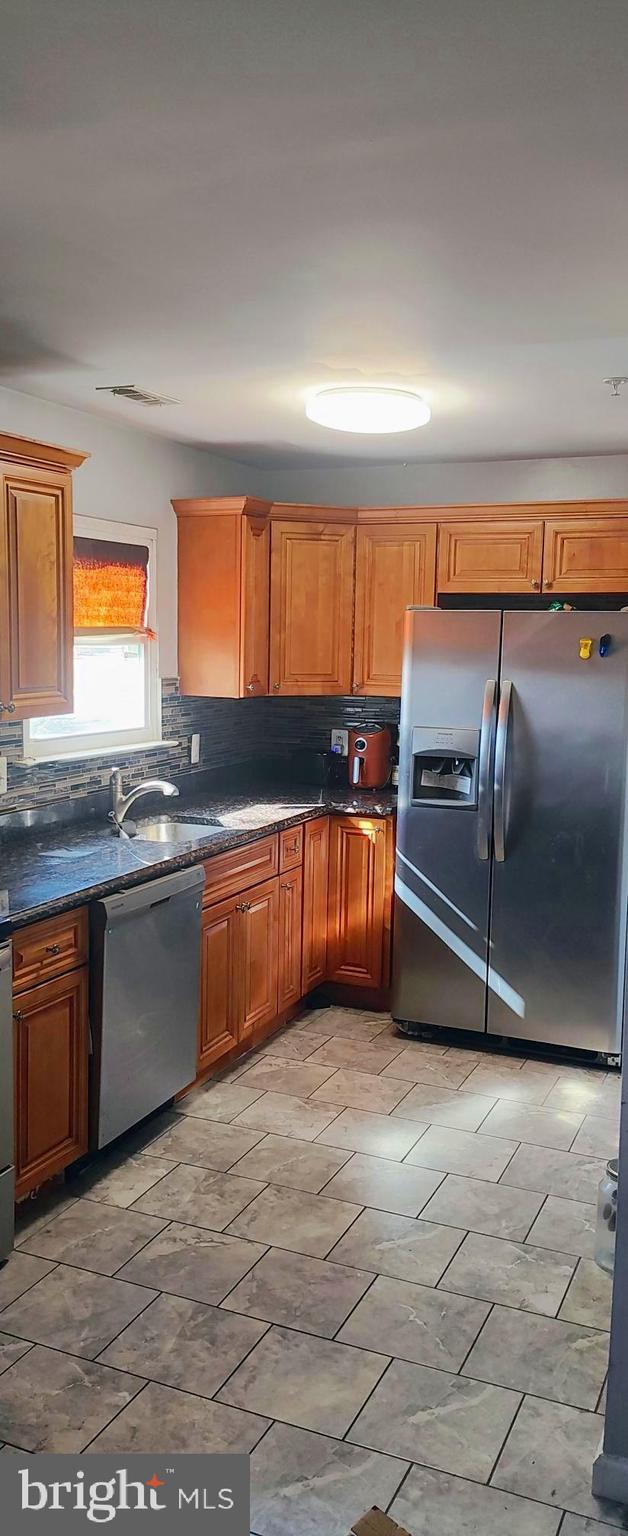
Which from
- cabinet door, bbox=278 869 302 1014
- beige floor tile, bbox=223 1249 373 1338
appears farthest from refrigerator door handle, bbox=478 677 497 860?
beige floor tile, bbox=223 1249 373 1338

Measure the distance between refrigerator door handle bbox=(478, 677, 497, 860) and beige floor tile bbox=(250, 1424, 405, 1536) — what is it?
2373 mm

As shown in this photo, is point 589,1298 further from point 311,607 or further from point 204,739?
point 311,607

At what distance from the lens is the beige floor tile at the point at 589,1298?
2.67m

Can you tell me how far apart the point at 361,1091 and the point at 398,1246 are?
39.6 inches

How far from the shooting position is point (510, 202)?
2.02 m

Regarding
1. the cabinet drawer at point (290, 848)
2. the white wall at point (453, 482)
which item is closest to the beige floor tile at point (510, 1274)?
the cabinet drawer at point (290, 848)

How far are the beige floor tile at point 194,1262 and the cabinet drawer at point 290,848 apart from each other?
162cm

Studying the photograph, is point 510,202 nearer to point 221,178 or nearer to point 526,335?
→ point 221,178

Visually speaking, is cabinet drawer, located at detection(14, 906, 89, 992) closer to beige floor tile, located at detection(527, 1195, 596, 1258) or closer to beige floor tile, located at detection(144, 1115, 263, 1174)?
beige floor tile, located at detection(144, 1115, 263, 1174)

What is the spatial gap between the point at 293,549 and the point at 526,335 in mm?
2149

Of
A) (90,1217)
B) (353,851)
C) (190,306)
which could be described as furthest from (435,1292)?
(190,306)

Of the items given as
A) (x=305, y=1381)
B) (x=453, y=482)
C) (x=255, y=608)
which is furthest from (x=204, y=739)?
(x=305, y=1381)

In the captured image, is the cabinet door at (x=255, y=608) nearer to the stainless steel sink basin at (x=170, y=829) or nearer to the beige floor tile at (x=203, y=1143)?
the stainless steel sink basin at (x=170, y=829)

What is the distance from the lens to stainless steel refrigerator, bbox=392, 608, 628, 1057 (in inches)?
162
